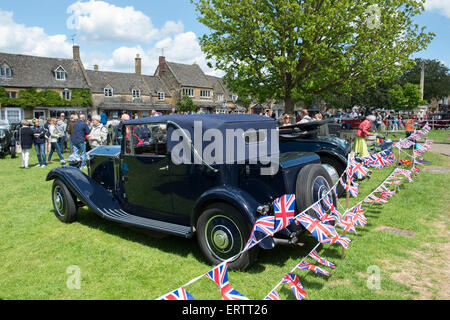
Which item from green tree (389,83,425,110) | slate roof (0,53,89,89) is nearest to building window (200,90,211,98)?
slate roof (0,53,89,89)

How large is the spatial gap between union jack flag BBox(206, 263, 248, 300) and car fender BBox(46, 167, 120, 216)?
2.96 metres

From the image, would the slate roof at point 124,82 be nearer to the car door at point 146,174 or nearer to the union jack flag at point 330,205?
the car door at point 146,174

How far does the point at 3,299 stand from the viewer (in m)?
3.55

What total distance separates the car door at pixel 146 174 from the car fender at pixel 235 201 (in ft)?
2.35

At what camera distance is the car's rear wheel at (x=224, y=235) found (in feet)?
12.4

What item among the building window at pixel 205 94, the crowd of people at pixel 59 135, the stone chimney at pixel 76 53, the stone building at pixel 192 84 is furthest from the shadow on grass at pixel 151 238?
the building window at pixel 205 94

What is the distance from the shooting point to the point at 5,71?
40656 millimetres

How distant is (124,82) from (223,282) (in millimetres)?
53987

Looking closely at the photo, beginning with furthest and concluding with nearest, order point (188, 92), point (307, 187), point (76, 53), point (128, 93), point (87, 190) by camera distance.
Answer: point (188, 92) → point (128, 93) → point (76, 53) → point (87, 190) → point (307, 187)

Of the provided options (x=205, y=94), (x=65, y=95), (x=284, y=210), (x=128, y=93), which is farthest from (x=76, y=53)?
(x=284, y=210)

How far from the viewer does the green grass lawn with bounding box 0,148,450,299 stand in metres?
3.61

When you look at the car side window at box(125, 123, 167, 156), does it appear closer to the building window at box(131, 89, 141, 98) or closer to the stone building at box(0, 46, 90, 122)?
the stone building at box(0, 46, 90, 122)

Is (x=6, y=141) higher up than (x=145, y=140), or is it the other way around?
(x=145, y=140)

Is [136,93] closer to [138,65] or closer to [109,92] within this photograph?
[109,92]
